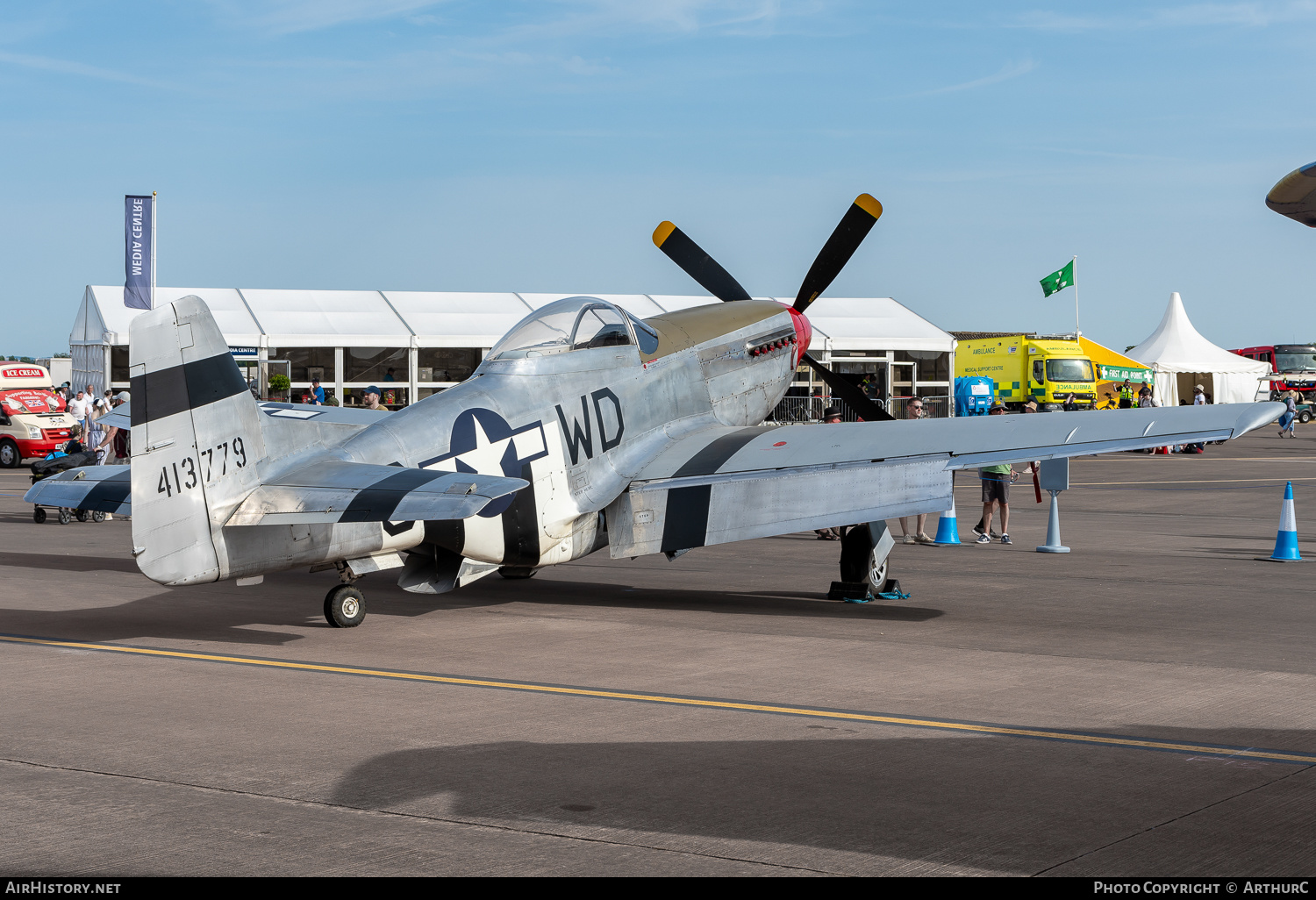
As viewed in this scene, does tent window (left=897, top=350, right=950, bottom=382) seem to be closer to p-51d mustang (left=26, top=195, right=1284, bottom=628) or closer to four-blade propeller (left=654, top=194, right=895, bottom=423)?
four-blade propeller (left=654, top=194, right=895, bottom=423)

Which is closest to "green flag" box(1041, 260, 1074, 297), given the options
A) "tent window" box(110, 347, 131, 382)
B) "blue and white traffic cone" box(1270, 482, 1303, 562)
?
"tent window" box(110, 347, 131, 382)

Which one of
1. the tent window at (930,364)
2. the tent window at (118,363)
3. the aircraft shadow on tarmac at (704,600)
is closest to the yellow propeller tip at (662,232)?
the aircraft shadow on tarmac at (704,600)

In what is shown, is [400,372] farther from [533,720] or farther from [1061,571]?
[533,720]

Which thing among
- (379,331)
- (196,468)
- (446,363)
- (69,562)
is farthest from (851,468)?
(446,363)

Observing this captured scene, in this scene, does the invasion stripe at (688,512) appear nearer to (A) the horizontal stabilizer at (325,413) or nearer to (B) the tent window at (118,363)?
(A) the horizontal stabilizer at (325,413)

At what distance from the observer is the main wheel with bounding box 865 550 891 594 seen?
1266 centimetres

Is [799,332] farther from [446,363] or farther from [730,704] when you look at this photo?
[446,363]

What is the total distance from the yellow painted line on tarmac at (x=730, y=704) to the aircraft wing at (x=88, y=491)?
1.19 meters

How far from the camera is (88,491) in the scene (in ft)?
36.0

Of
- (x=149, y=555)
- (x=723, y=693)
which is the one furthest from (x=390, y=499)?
(x=723, y=693)

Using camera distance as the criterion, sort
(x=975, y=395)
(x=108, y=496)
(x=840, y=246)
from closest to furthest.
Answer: (x=108, y=496) < (x=840, y=246) < (x=975, y=395)

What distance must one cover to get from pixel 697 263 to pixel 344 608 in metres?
8.98
